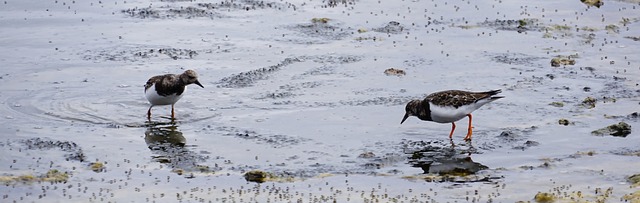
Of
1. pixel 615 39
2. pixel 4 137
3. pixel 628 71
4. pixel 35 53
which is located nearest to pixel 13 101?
pixel 4 137

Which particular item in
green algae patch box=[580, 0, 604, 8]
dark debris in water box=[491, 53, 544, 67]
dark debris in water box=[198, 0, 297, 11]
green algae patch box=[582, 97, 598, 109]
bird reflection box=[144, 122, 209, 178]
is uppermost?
green algae patch box=[580, 0, 604, 8]

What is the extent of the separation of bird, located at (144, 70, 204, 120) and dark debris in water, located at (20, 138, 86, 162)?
2441 millimetres

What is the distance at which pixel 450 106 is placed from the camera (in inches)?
736

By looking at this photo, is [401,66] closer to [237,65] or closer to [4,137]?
[237,65]

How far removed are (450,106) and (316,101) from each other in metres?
3.59

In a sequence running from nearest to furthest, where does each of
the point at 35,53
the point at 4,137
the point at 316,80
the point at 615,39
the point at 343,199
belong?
the point at 343,199
the point at 4,137
the point at 316,80
the point at 35,53
the point at 615,39

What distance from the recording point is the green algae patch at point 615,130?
62.3ft

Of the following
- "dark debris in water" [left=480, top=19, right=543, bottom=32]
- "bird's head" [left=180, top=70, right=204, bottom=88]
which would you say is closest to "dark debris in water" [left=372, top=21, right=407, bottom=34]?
"dark debris in water" [left=480, top=19, right=543, bottom=32]

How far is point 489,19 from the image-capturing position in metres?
30.2

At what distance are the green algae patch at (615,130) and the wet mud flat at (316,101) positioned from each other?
36 millimetres

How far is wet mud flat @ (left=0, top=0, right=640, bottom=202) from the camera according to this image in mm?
16000

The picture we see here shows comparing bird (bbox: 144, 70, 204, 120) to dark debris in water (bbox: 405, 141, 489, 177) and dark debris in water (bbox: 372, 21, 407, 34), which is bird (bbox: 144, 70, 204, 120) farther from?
dark debris in water (bbox: 372, 21, 407, 34)

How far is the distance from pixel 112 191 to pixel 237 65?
9355 mm

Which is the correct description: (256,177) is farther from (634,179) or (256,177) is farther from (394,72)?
(394,72)
